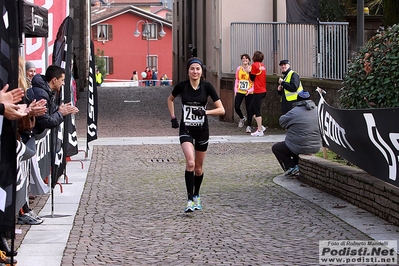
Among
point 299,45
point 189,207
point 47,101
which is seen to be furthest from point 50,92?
point 299,45

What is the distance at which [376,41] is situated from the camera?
427 inches

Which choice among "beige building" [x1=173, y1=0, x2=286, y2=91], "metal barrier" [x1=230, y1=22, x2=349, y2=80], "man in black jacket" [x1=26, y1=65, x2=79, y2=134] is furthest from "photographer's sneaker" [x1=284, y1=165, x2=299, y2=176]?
"beige building" [x1=173, y1=0, x2=286, y2=91]

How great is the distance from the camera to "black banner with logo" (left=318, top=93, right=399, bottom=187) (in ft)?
28.7

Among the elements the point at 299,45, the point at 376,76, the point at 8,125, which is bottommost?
the point at 8,125

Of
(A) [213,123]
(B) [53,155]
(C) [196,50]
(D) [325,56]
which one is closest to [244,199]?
(B) [53,155]

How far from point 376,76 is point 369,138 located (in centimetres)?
109

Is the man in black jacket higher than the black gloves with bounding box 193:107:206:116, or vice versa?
the man in black jacket

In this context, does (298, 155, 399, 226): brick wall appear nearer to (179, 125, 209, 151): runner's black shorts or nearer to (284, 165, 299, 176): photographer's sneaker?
(284, 165, 299, 176): photographer's sneaker

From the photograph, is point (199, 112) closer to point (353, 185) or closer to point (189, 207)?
point (189, 207)

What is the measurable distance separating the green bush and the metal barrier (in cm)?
984

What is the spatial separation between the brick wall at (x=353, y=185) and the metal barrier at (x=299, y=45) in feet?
29.3

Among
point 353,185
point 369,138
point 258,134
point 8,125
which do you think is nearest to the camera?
point 8,125

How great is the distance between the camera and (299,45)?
952 inches

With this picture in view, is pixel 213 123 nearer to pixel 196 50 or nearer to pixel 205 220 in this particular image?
pixel 196 50
